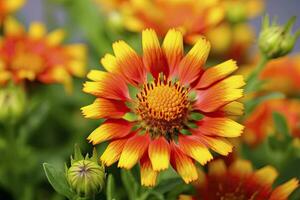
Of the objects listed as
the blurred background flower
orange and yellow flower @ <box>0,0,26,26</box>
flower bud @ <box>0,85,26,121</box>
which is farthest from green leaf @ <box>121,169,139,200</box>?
orange and yellow flower @ <box>0,0,26,26</box>

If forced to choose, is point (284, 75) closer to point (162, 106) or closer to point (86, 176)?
point (162, 106)

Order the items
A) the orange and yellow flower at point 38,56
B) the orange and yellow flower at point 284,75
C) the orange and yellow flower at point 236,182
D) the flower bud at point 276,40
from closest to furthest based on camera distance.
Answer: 1. the orange and yellow flower at point 236,182
2. the flower bud at point 276,40
3. the orange and yellow flower at point 38,56
4. the orange and yellow flower at point 284,75

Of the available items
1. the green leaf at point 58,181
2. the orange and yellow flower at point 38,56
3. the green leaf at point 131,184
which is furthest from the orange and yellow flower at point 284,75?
the green leaf at point 58,181

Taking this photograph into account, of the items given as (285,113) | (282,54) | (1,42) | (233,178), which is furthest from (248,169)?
(1,42)

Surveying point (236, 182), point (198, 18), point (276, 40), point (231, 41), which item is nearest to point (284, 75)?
point (231, 41)

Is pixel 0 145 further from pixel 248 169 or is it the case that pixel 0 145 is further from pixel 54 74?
pixel 248 169

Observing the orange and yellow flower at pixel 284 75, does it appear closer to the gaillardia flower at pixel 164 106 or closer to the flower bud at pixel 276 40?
the flower bud at pixel 276 40

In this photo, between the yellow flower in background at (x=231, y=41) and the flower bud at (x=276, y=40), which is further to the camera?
the yellow flower in background at (x=231, y=41)
